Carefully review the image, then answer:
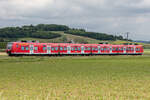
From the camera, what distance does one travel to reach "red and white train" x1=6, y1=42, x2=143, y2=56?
2221 inches

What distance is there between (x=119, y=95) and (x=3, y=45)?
91.1 meters

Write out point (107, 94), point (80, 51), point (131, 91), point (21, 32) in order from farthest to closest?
point (21, 32), point (80, 51), point (131, 91), point (107, 94)

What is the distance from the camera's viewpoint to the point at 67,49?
65.5 meters

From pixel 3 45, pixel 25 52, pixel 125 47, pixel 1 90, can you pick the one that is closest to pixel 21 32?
pixel 3 45

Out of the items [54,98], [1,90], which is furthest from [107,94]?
[1,90]

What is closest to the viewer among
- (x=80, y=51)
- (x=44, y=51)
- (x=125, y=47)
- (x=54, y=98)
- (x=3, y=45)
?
(x=54, y=98)

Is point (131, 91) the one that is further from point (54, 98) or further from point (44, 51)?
point (44, 51)

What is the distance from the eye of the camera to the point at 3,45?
3954 inches

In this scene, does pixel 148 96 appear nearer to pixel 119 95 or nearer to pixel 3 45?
pixel 119 95

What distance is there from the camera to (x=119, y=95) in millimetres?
14062

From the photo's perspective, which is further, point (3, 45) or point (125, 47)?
point (3, 45)

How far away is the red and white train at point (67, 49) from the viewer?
56412 mm

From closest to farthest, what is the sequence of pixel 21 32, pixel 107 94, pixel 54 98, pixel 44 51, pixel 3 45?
pixel 54 98, pixel 107 94, pixel 44 51, pixel 3 45, pixel 21 32

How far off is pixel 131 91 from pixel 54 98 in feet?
15.5
